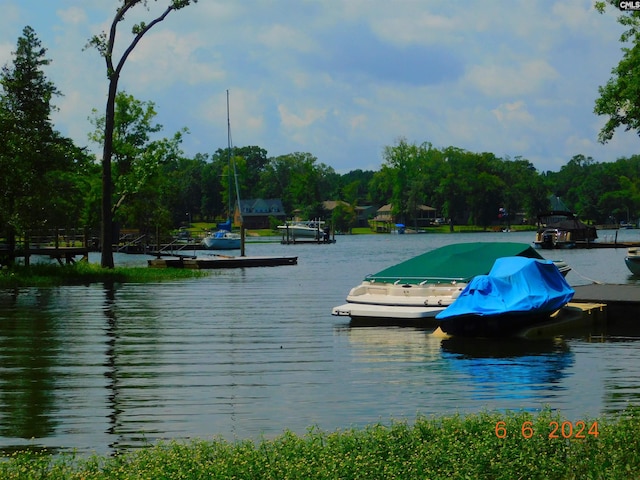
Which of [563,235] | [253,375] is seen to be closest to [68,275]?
[253,375]

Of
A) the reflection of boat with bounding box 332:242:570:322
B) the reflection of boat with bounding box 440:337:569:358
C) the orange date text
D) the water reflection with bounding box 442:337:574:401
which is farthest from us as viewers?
the reflection of boat with bounding box 332:242:570:322

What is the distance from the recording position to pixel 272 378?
18.4m

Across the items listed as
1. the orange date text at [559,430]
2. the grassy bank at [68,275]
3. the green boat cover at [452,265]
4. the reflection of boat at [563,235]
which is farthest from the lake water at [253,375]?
the reflection of boat at [563,235]

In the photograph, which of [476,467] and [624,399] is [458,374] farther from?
[476,467]

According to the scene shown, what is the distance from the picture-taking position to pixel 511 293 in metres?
24.4

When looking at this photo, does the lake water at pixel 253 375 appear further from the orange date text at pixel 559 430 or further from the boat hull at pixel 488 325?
the orange date text at pixel 559 430

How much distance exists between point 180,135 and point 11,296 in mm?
39183

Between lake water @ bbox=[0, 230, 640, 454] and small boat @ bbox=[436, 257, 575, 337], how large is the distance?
0.66 meters

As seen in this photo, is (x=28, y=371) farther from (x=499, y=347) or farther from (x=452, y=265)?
(x=452, y=265)

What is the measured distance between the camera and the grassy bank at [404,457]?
9.78 metres

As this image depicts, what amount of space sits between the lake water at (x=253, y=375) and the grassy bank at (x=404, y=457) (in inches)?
78.4

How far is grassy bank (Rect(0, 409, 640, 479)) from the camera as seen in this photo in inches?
385

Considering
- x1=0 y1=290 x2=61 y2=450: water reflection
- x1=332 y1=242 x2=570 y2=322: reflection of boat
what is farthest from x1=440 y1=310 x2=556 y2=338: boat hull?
x1=0 y1=290 x2=61 y2=450: water reflection

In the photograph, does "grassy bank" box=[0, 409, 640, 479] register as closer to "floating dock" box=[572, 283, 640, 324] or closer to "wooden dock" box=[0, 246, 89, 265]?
"floating dock" box=[572, 283, 640, 324]
